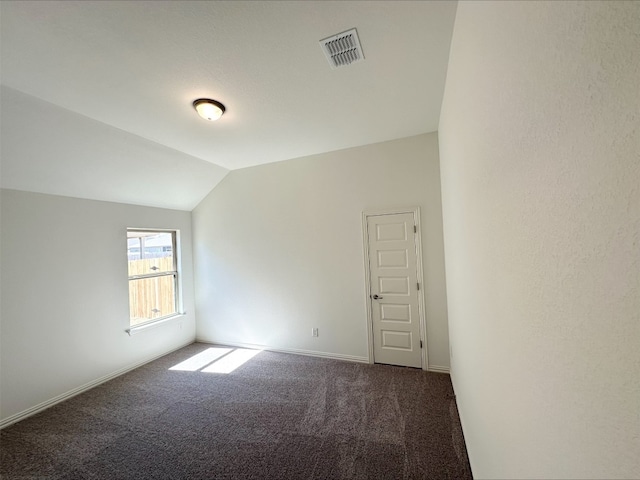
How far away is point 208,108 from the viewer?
2277mm

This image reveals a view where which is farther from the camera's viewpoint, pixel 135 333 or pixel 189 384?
pixel 135 333

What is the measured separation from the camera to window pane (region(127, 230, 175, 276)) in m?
3.85

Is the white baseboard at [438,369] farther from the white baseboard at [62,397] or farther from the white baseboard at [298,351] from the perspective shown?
the white baseboard at [62,397]

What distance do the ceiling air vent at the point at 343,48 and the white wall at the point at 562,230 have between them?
81 cm

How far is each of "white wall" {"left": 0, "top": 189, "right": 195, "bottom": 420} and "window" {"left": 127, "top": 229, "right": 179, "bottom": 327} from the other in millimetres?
190

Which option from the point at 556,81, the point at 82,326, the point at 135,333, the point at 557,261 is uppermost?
the point at 556,81

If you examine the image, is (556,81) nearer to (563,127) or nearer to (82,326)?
(563,127)

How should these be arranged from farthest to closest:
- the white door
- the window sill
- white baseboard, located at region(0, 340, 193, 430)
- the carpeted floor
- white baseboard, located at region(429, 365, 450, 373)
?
1. the window sill
2. the white door
3. white baseboard, located at region(429, 365, 450, 373)
4. white baseboard, located at region(0, 340, 193, 430)
5. the carpeted floor

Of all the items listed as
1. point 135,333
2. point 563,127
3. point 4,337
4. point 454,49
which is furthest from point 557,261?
point 135,333

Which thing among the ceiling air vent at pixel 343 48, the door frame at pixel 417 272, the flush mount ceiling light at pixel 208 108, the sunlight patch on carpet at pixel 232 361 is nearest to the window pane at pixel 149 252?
the sunlight patch on carpet at pixel 232 361

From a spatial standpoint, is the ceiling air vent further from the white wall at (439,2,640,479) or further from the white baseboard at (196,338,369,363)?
the white baseboard at (196,338,369,363)

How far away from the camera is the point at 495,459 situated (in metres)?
1.13

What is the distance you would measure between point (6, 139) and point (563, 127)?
3701 millimetres

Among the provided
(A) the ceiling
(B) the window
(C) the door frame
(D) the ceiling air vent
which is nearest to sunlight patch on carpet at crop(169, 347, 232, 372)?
(B) the window
